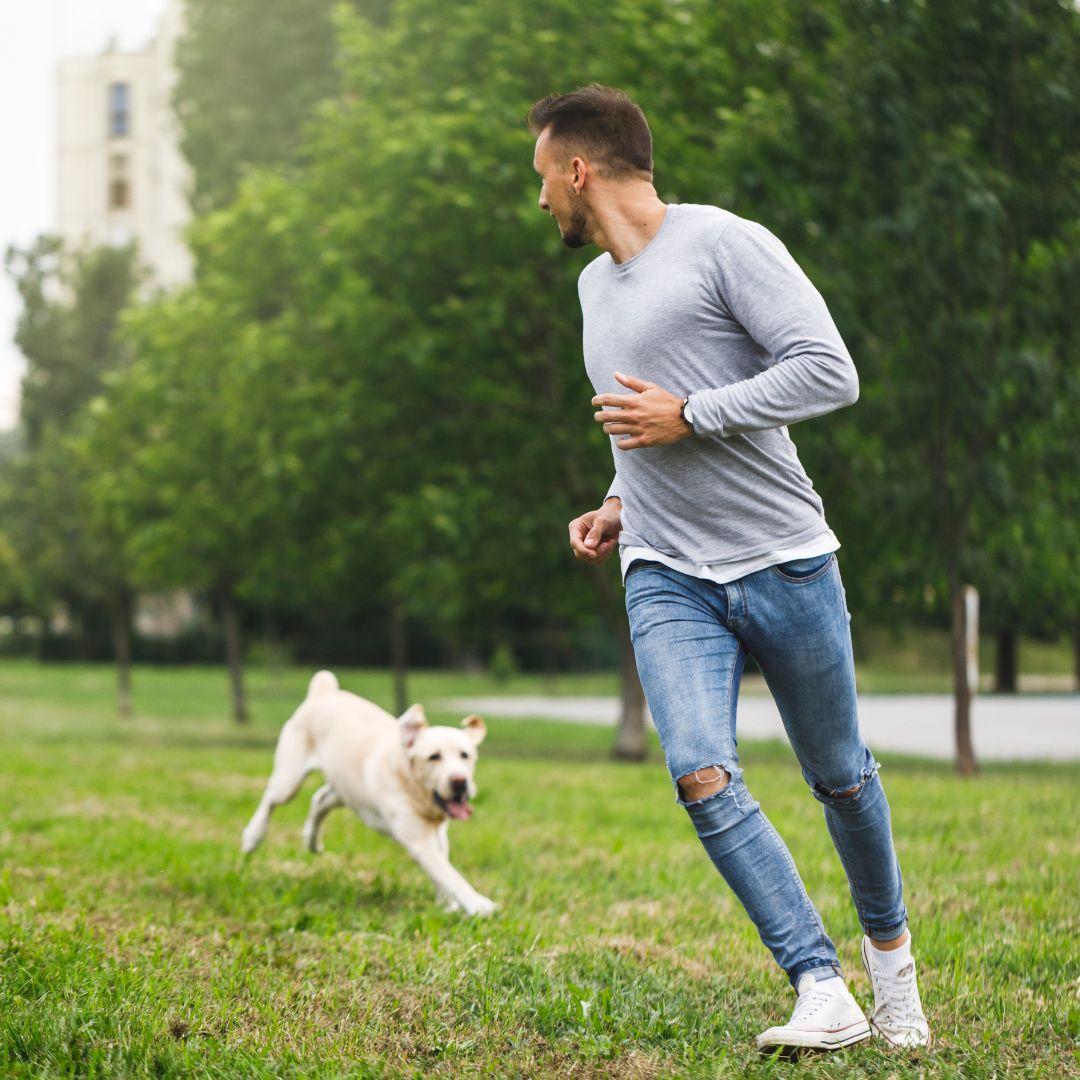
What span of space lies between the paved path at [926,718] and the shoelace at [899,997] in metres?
13.3

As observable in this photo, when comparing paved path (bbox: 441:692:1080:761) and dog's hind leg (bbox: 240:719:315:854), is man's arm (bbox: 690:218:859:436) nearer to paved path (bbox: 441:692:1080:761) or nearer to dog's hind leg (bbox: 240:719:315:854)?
dog's hind leg (bbox: 240:719:315:854)

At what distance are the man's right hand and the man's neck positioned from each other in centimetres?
61

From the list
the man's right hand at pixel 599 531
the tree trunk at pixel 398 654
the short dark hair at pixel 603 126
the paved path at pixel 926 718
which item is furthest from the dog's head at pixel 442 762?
the tree trunk at pixel 398 654

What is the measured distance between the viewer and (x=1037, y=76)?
457 inches

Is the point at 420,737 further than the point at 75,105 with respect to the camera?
No

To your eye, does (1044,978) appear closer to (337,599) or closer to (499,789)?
(499,789)

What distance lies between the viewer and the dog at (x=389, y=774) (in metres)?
5.64

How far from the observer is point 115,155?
59.8 m

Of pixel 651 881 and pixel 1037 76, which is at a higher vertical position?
pixel 1037 76

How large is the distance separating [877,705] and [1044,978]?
23.5 meters

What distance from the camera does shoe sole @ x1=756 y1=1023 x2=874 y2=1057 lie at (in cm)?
299

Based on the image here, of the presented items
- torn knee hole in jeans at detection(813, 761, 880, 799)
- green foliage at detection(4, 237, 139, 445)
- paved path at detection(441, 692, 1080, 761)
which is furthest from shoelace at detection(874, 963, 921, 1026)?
green foliage at detection(4, 237, 139, 445)

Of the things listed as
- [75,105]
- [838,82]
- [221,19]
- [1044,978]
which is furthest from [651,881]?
[75,105]

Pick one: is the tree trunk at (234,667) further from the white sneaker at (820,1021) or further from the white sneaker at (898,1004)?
the white sneaker at (820,1021)
